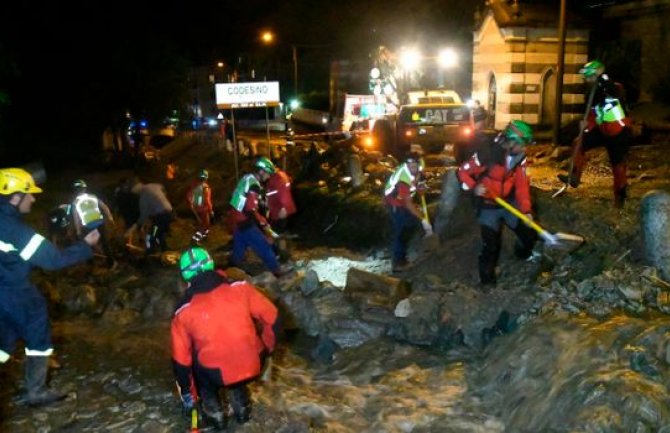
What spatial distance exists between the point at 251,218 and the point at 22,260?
375 cm

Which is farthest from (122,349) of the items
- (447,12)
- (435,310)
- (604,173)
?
(447,12)

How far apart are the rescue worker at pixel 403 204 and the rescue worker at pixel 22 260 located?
428 cm

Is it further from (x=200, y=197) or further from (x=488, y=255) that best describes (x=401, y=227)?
(x=200, y=197)

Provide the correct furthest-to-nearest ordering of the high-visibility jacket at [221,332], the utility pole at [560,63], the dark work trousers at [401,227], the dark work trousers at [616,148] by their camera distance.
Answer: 1. the utility pole at [560,63]
2. the dark work trousers at [401,227]
3. the dark work trousers at [616,148]
4. the high-visibility jacket at [221,332]

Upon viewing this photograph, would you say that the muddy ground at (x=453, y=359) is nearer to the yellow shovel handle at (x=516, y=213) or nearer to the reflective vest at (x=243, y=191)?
the yellow shovel handle at (x=516, y=213)

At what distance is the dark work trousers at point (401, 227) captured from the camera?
339 inches

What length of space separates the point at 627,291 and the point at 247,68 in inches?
2116

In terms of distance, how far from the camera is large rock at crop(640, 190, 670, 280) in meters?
5.95

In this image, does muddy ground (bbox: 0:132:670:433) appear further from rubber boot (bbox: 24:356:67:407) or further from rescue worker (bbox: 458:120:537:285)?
rescue worker (bbox: 458:120:537:285)

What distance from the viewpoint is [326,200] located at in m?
14.0

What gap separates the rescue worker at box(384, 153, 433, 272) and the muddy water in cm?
209

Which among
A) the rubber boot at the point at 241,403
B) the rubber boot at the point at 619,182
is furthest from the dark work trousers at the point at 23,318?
the rubber boot at the point at 619,182

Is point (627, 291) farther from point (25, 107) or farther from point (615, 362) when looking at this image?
point (25, 107)

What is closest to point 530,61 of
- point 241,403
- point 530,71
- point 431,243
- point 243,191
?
point 530,71
